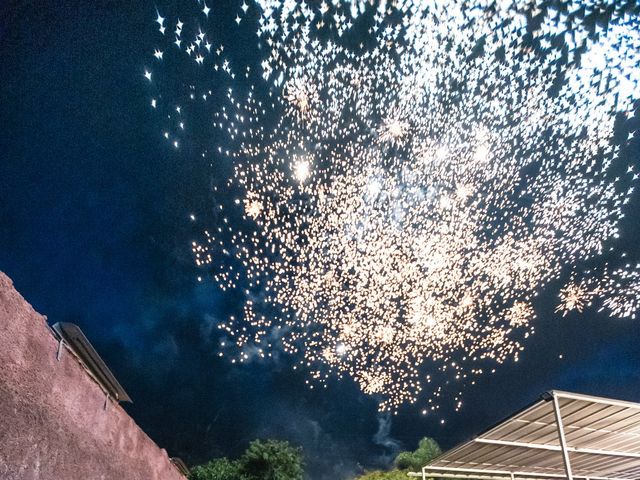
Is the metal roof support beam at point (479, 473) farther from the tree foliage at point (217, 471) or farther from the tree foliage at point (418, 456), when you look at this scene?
the tree foliage at point (418, 456)

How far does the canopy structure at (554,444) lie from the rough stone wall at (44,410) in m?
6.56

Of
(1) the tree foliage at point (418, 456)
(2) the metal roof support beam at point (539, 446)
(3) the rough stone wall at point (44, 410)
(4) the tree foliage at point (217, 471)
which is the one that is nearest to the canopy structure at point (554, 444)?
(2) the metal roof support beam at point (539, 446)

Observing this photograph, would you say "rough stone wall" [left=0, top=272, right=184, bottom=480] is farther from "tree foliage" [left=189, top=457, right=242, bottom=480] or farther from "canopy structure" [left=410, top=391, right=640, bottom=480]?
"tree foliage" [left=189, top=457, right=242, bottom=480]

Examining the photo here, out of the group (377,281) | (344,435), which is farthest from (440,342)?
(344,435)

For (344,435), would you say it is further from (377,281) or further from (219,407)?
(377,281)

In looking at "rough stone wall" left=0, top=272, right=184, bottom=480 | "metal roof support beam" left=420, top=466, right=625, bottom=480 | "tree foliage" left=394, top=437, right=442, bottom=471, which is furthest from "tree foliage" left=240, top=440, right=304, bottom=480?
"rough stone wall" left=0, top=272, right=184, bottom=480

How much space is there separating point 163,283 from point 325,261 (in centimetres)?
2611

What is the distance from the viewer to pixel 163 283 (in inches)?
1420

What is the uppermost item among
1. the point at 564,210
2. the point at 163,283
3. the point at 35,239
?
the point at 163,283

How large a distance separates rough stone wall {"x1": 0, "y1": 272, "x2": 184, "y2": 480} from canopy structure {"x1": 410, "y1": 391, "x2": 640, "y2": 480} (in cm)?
656

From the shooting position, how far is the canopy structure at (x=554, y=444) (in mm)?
6891

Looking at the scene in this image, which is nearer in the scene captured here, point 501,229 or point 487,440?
point 487,440

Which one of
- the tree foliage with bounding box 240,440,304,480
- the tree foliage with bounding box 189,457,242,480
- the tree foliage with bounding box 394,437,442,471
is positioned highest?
the tree foliage with bounding box 394,437,442,471

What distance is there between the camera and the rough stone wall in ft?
10.3
